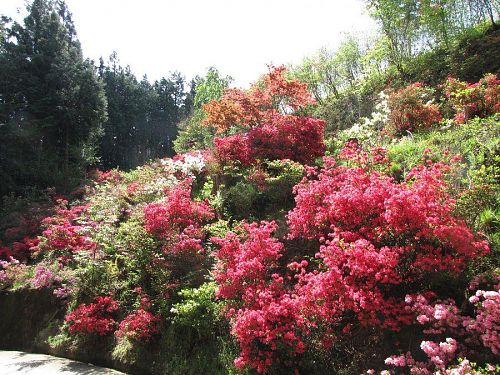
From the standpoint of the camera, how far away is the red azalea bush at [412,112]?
981 centimetres

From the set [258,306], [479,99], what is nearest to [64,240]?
[258,306]

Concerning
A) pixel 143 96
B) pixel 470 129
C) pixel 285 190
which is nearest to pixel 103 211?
pixel 285 190

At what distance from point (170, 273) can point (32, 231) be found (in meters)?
8.31

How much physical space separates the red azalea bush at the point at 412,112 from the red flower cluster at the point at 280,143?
7.52 feet

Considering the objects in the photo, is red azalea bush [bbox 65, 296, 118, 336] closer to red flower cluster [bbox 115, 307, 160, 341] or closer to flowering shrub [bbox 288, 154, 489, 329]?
red flower cluster [bbox 115, 307, 160, 341]

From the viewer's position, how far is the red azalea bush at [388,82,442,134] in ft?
32.2

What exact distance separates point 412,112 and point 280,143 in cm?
388

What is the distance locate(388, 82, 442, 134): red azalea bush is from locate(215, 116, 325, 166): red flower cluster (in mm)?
2292

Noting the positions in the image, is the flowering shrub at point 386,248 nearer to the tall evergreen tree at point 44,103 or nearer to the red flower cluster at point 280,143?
the red flower cluster at point 280,143

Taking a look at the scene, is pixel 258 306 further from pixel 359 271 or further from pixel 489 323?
pixel 489 323

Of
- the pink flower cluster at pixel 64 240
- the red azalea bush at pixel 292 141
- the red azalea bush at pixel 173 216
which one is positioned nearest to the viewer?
the red azalea bush at pixel 173 216

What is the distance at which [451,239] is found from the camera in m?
4.26

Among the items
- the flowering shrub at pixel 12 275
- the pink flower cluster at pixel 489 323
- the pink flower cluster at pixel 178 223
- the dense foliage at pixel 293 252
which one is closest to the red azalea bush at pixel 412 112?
the dense foliage at pixel 293 252

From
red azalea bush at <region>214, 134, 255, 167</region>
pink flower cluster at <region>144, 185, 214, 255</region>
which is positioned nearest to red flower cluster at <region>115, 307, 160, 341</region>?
pink flower cluster at <region>144, 185, 214, 255</region>
